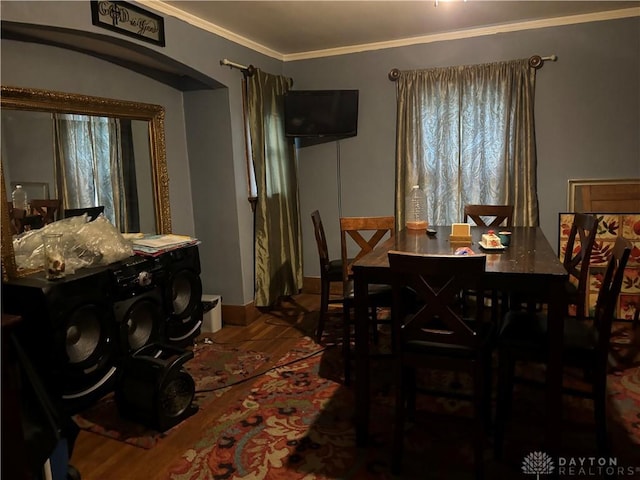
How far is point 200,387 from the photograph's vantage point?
2891mm

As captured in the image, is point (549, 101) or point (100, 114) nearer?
point (100, 114)

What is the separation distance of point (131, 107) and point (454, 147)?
8.86 ft

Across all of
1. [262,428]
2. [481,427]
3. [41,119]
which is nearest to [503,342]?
[481,427]

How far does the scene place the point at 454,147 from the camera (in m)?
4.20

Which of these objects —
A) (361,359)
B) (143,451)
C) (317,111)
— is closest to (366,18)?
(317,111)

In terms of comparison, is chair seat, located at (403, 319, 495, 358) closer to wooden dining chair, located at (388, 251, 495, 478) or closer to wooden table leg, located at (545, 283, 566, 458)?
wooden dining chair, located at (388, 251, 495, 478)

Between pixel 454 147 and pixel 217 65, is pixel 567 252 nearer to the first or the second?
pixel 454 147

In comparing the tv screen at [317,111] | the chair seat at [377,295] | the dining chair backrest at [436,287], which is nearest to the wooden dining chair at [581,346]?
the dining chair backrest at [436,287]

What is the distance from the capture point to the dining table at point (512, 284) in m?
1.88

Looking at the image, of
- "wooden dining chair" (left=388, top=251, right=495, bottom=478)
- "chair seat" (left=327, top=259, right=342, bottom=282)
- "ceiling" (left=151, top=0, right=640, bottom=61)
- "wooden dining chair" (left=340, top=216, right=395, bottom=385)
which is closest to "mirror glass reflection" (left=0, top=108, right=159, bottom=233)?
"ceiling" (left=151, top=0, right=640, bottom=61)

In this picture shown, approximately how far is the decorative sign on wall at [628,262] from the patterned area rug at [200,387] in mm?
2696

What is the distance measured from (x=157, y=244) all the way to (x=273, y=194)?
139 cm

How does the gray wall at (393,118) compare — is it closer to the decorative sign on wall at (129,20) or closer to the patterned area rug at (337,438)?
the decorative sign on wall at (129,20)

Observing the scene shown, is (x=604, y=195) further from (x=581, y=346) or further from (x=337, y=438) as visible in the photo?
(x=337, y=438)
